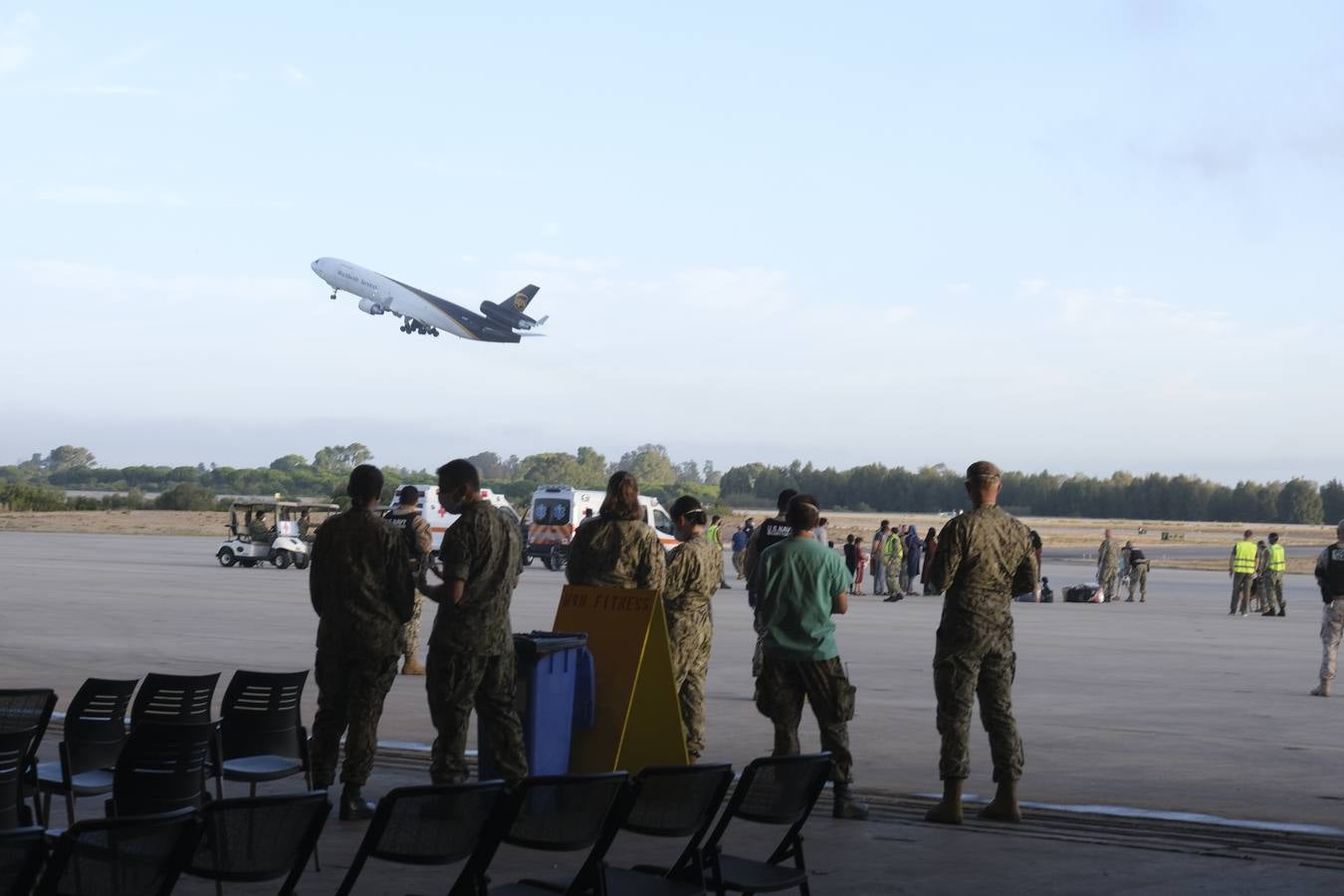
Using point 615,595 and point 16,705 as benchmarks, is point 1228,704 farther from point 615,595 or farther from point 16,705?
point 16,705

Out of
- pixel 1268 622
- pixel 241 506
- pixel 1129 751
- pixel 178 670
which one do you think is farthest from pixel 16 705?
pixel 241 506

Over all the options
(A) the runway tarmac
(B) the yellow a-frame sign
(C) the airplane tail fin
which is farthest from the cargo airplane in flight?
(B) the yellow a-frame sign

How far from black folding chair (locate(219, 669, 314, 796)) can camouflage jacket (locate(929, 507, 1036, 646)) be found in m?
3.40

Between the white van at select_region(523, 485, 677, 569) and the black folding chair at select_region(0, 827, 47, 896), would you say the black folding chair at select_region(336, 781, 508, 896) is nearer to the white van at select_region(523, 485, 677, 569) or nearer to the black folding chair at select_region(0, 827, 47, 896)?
the black folding chair at select_region(0, 827, 47, 896)

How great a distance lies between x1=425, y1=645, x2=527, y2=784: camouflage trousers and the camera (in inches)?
320

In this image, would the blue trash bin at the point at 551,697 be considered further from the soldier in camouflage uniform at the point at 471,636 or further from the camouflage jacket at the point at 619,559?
the camouflage jacket at the point at 619,559

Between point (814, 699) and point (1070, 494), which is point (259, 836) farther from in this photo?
point (1070, 494)

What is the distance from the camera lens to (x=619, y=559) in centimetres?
959

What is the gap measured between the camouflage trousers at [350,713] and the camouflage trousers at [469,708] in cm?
27

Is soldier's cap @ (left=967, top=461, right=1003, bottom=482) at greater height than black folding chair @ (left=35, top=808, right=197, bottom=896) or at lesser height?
greater

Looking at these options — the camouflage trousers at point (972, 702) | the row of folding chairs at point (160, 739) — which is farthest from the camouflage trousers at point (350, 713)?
the camouflage trousers at point (972, 702)

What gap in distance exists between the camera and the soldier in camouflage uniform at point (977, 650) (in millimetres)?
8570

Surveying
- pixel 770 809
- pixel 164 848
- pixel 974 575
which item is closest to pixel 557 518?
pixel 974 575

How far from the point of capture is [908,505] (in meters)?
166
